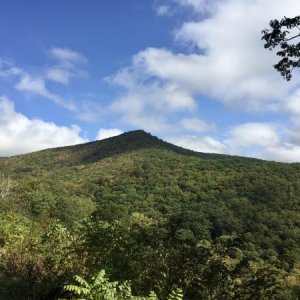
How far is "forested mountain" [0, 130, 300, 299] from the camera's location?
32.4ft

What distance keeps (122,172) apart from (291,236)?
69052mm

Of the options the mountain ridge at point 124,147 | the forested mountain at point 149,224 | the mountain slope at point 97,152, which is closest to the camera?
the forested mountain at point 149,224

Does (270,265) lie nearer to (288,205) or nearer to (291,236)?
(291,236)

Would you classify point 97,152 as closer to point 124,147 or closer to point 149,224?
point 124,147

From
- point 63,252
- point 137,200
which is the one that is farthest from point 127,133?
point 63,252

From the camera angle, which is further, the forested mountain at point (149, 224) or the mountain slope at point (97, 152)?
the mountain slope at point (97, 152)

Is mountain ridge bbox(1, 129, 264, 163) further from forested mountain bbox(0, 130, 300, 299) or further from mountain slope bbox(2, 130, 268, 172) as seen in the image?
forested mountain bbox(0, 130, 300, 299)

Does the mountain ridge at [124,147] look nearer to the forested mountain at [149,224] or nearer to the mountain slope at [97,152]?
the mountain slope at [97,152]

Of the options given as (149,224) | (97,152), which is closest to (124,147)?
(97,152)

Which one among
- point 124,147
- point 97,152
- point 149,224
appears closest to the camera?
point 149,224

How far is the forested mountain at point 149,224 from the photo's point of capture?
9883 mm

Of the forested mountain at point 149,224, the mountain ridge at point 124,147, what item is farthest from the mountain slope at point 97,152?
the forested mountain at point 149,224

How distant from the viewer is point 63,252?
12734 mm

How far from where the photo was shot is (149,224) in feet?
38.3
